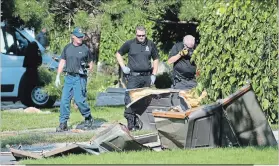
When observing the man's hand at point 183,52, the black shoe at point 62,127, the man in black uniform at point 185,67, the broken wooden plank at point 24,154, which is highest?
the man's hand at point 183,52

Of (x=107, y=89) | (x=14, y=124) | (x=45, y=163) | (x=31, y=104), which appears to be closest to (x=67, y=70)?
(x=14, y=124)

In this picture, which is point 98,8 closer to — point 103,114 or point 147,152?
point 103,114

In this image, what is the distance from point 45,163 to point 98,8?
29.4 ft

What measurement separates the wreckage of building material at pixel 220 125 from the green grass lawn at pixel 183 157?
1.47ft

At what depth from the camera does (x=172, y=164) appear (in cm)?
977

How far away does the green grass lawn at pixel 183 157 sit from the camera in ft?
32.7

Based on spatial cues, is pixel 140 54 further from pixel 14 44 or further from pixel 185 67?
pixel 14 44

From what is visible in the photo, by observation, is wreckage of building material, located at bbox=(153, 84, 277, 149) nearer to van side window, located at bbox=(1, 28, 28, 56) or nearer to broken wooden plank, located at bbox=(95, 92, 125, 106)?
van side window, located at bbox=(1, 28, 28, 56)

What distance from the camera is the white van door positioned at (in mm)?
21594

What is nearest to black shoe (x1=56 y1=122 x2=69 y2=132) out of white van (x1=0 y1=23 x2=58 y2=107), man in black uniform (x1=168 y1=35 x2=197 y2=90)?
man in black uniform (x1=168 y1=35 x2=197 y2=90)

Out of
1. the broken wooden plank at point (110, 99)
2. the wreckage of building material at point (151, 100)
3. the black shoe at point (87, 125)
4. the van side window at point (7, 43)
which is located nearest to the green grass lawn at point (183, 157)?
the wreckage of building material at point (151, 100)

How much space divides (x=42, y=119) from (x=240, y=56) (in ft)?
14.6

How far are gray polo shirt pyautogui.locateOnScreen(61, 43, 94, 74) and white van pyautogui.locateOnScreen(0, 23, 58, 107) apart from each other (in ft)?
20.1

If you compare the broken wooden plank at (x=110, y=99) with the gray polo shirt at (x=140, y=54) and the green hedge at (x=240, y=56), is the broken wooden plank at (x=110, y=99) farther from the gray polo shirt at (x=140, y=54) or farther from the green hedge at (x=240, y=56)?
the green hedge at (x=240, y=56)
